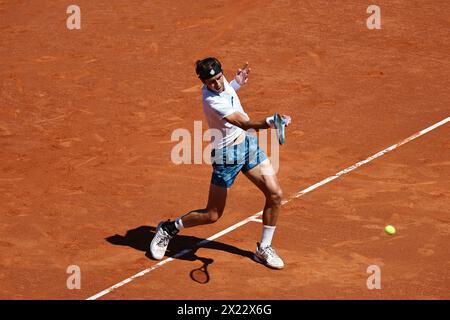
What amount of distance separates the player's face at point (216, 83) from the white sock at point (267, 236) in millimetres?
1855

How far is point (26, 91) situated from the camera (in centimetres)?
1762

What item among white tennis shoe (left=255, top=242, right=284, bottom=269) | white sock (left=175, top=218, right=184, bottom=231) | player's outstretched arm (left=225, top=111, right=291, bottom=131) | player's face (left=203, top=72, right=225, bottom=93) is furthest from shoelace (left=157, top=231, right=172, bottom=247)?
player's face (left=203, top=72, right=225, bottom=93)

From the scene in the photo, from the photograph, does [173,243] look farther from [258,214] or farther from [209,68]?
[209,68]

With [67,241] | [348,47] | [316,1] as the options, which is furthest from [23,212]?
[316,1]

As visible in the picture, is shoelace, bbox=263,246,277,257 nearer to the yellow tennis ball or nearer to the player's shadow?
the player's shadow

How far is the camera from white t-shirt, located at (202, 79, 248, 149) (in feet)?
36.3

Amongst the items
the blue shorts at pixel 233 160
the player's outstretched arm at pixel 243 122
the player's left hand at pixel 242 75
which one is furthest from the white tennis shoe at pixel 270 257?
the player's left hand at pixel 242 75

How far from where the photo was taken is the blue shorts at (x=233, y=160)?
1137 centimetres

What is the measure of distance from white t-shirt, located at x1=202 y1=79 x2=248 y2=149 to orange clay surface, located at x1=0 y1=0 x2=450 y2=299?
1662mm

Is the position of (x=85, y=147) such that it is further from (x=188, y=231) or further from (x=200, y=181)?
(x=188, y=231)

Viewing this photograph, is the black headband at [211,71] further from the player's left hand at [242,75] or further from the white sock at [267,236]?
the white sock at [267,236]

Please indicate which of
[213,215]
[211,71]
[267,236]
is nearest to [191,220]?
[213,215]

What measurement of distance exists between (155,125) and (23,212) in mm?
3449

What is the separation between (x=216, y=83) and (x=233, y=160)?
965 millimetres
